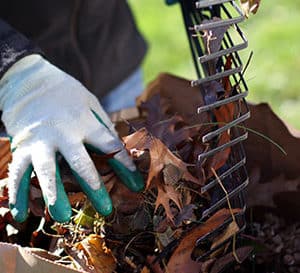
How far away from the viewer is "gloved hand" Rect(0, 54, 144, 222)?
1330 millimetres

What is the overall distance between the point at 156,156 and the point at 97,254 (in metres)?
0.17

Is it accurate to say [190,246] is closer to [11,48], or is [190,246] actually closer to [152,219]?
[152,219]

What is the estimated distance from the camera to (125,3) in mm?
2334

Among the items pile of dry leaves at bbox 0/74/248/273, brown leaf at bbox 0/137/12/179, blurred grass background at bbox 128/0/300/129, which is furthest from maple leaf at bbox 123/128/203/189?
blurred grass background at bbox 128/0/300/129

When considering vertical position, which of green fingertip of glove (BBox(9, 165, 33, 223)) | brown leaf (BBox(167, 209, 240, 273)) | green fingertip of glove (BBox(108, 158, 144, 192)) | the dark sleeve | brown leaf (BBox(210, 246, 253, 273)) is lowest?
brown leaf (BBox(210, 246, 253, 273))

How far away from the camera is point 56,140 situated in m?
1.37

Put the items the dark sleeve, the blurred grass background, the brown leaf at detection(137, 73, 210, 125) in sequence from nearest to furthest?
the dark sleeve, the brown leaf at detection(137, 73, 210, 125), the blurred grass background

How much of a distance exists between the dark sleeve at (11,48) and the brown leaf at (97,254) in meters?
0.35

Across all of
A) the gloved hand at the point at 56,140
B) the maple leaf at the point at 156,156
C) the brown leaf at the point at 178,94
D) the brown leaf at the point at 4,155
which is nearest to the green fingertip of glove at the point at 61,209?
the gloved hand at the point at 56,140

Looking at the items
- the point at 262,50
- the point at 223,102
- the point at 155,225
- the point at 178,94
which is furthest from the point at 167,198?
the point at 262,50

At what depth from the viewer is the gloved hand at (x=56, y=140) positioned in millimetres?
1330

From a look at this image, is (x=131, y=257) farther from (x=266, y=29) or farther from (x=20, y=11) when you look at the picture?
(x=266, y=29)

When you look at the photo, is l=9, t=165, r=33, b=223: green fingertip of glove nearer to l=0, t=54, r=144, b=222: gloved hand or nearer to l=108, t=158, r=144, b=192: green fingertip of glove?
l=0, t=54, r=144, b=222: gloved hand

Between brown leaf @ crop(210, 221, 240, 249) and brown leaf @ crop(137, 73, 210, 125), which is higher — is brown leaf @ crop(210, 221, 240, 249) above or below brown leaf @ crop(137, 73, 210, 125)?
below
